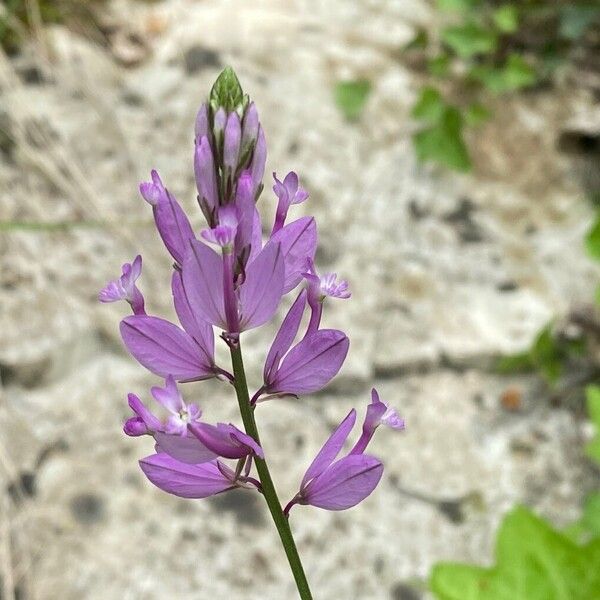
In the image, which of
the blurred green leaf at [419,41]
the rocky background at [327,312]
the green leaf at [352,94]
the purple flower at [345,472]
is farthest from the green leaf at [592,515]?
the blurred green leaf at [419,41]

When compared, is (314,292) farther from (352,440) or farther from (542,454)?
(542,454)

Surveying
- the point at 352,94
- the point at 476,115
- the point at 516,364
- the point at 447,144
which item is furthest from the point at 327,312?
the point at 476,115

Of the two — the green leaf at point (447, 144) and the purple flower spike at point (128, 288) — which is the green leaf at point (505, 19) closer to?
the green leaf at point (447, 144)

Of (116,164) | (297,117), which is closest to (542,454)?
(297,117)

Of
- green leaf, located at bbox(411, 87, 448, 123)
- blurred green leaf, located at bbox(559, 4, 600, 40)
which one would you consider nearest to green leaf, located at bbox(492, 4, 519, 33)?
blurred green leaf, located at bbox(559, 4, 600, 40)

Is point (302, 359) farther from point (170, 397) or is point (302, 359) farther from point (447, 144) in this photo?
point (447, 144)

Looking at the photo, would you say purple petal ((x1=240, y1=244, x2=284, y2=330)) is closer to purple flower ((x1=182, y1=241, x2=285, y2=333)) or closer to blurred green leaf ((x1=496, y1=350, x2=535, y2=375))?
purple flower ((x1=182, y1=241, x2=285, y2=333))

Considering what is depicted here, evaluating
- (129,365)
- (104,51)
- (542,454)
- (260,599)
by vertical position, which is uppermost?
(104,51)
